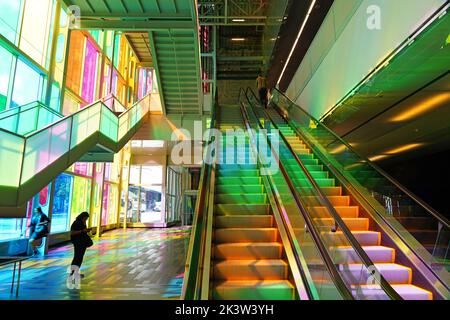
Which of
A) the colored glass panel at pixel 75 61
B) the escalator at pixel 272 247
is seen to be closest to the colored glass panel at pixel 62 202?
the colored glass panel at pixel 75 61

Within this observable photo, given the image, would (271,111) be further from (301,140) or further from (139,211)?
(139,211)

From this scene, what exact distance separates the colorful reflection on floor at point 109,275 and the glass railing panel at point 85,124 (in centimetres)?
305

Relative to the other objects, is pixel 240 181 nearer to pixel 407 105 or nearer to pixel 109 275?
pixel 109 275

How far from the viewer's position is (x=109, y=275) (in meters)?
6.62

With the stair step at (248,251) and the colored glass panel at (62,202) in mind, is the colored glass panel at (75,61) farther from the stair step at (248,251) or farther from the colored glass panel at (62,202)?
the stair step at (248,251)

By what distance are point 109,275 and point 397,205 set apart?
19.2 feet

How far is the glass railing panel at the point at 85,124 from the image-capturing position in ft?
24.5

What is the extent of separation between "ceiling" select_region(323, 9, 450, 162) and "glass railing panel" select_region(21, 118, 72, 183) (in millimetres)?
6678

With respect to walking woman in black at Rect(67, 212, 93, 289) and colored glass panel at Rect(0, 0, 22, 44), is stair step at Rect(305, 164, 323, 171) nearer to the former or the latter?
walking woman in black at Rect(67, 212, 93, 289)

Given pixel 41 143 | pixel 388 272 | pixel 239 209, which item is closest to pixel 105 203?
pixel 41 143

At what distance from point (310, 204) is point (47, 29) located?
419 inches

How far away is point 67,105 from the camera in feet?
38.7

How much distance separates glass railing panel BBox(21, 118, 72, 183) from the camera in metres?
5.72

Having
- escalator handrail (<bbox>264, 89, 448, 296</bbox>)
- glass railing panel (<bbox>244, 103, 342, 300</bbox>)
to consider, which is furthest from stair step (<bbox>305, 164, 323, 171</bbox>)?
glass railing panel (<bbox>244, 103, 342, 300</bbox>)
